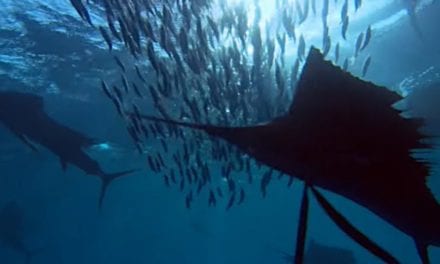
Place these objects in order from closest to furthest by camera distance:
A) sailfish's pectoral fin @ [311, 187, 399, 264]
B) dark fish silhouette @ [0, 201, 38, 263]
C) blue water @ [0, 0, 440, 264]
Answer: sailfish's pectoral fin @ [311, 187, 399, 264] < blue water @ [0, 0, 440, 264] < dark fish silhouette @ [0, 201, 38, 263]

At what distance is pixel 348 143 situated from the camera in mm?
2932

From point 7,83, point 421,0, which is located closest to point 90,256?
point 7,83

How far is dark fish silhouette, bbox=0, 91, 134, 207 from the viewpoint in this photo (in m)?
11.6

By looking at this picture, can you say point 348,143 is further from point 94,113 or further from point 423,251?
point 94,113

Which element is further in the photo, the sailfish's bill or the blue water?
the blue water

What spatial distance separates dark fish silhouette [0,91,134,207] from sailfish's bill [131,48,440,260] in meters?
8.97

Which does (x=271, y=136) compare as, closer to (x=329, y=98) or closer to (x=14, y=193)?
(x=329, y=98)

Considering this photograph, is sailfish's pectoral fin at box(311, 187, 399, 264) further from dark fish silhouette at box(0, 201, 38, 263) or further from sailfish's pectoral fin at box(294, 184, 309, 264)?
dark fish silhouette at box(0, 201, 38, 263)

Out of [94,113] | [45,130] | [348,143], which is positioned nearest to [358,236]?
[348,143]

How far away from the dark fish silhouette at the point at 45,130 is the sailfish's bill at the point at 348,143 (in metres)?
8.97

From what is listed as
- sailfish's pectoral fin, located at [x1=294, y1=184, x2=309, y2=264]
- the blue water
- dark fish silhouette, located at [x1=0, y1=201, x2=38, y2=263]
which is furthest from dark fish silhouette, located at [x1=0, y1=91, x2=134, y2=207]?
dark fish silhouette, located at [x1=0, y1=201, x2=38, y2=263]

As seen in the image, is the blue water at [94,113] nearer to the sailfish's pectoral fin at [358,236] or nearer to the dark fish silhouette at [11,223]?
the sailfish's pectoral fin at [358,236]

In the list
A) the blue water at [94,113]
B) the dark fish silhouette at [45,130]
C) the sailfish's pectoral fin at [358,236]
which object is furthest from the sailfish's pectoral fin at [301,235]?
the dark fish silhouette at [45,130]

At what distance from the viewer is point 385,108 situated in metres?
2.78
